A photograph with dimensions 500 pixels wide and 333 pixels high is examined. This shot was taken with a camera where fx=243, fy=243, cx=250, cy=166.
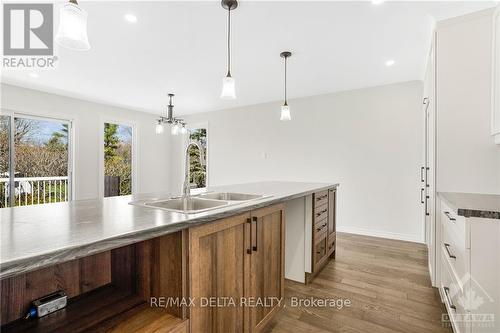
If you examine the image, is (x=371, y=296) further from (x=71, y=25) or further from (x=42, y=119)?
(x=42, y=119)

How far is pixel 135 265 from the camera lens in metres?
1.24

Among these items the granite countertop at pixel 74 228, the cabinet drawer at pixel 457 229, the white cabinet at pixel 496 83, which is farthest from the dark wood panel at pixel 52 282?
the white cabinet at pixel 496 83

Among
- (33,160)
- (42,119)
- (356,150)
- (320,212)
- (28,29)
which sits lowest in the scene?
(320,212)

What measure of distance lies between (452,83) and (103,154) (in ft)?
19.0

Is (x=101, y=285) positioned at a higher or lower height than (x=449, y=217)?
lower

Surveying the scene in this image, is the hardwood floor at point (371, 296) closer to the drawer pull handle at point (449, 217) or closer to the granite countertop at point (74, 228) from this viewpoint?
the drawer pull handle at point (449, 217)

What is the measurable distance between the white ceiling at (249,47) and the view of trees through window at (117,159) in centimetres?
119

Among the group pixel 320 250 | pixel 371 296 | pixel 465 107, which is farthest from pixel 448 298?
pixel 465 107

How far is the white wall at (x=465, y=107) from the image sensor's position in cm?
196

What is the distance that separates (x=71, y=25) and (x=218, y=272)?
4.71 feet

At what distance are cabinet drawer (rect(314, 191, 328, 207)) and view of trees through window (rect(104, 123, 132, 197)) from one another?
15.4 ft

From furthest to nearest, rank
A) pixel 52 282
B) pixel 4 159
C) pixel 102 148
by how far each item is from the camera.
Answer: pixel 102 148, pixel 4 159, pixel 52 282

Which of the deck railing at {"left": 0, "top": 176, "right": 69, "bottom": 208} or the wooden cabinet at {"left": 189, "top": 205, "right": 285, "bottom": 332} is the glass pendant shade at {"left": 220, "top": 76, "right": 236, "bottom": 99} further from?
the deck railing at {"left": 0, "top": 176, "right": 69, "bottom": 208}

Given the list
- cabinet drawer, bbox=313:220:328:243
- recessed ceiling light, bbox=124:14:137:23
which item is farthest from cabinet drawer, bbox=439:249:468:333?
recessed ceiling light, bbox=124:14:137:23
